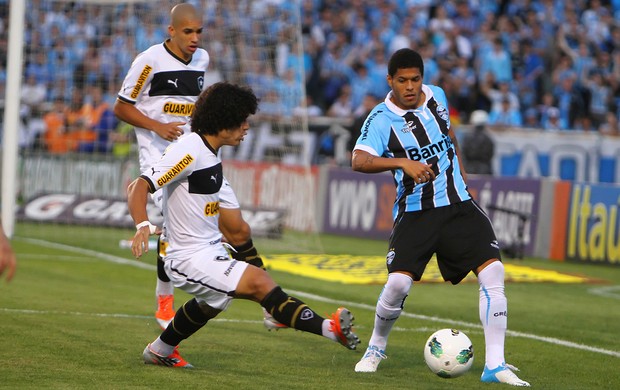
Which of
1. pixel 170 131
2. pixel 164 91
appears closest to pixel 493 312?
pixel 170 131

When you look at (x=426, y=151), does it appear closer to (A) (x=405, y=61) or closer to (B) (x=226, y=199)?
(A) (x=405, y=61)

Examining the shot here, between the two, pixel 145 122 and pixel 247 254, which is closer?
pixel 247 254

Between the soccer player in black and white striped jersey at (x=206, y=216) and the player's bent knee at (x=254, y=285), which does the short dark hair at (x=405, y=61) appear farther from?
the player's bent knee at (x=254, y=285)

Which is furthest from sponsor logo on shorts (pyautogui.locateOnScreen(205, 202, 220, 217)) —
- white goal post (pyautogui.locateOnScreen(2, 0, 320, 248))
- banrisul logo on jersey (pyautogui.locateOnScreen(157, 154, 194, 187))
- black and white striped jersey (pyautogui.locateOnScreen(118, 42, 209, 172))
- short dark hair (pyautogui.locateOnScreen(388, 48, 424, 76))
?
white goal post (pyautogui.locateOnScreen(2, 0, 320, 248))

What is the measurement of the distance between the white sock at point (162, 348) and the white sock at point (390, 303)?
136 centimetres

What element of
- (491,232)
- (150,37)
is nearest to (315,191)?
(150,37)

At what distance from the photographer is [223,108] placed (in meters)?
7.37

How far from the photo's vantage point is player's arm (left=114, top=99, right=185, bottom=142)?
9.45 meters

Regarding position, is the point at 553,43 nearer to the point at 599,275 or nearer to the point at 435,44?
the point at 435,44

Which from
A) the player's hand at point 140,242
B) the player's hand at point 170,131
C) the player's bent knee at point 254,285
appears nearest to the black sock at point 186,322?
the player's bent knee at point 254,285

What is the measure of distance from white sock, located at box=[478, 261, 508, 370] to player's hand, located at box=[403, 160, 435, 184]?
82 cm

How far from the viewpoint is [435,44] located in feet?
88.9

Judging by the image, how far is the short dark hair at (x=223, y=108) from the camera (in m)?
7.37

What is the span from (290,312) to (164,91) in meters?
3.25
